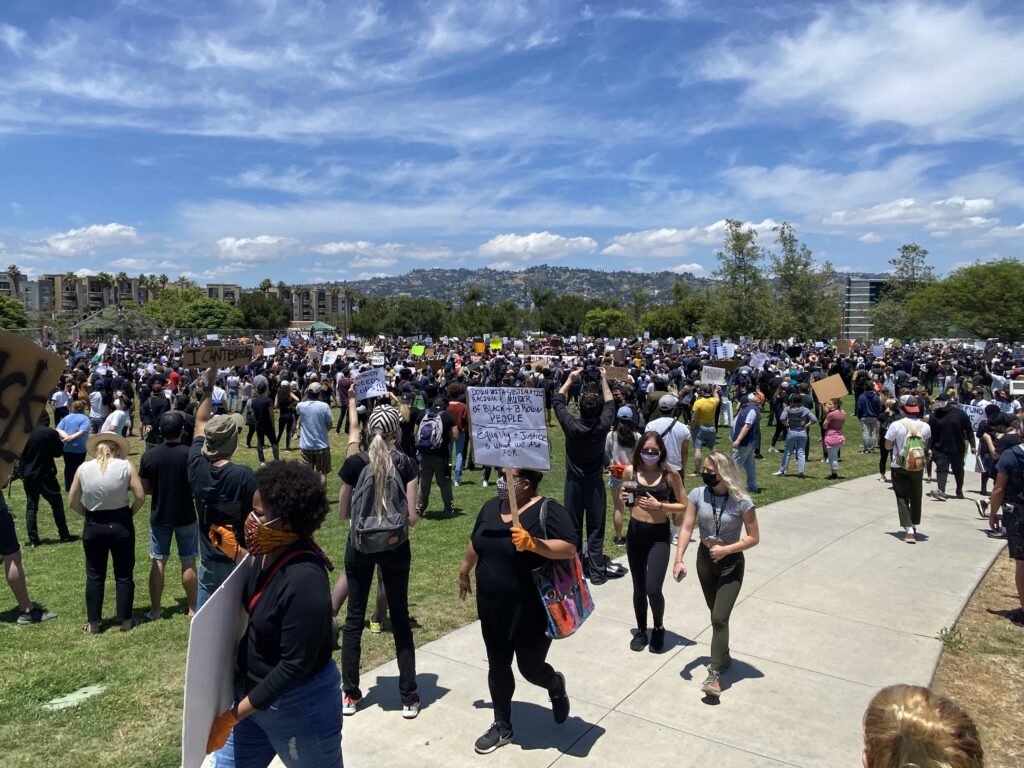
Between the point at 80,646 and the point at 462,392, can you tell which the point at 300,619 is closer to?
the point at 80,646

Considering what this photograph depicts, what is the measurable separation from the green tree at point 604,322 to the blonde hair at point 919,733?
303ft

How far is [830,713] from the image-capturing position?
4.89 metres

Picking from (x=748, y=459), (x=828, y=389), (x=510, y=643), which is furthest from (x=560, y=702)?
(x=828, y=389)

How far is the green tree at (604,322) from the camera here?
9494cm

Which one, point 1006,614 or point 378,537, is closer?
point 378,537

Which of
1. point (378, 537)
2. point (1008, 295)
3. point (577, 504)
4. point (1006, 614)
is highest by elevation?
point (1008, 295)

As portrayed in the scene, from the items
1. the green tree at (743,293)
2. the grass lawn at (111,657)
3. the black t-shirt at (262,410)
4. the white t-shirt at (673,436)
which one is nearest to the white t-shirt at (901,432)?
the grass lawn at (111,657)

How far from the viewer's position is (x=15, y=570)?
6199 mm

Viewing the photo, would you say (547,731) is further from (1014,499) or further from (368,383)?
(368,383)

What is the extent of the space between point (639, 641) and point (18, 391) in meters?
4.58

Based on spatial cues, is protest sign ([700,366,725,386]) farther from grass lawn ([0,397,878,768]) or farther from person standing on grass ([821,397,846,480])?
grass lawn ([0,397,878,768])

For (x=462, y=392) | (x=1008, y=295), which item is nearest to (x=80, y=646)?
(x=462, y=392)

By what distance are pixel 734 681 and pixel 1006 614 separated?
11.4 feet

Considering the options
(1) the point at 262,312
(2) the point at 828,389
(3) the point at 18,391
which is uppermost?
(1) the point at 262,312
